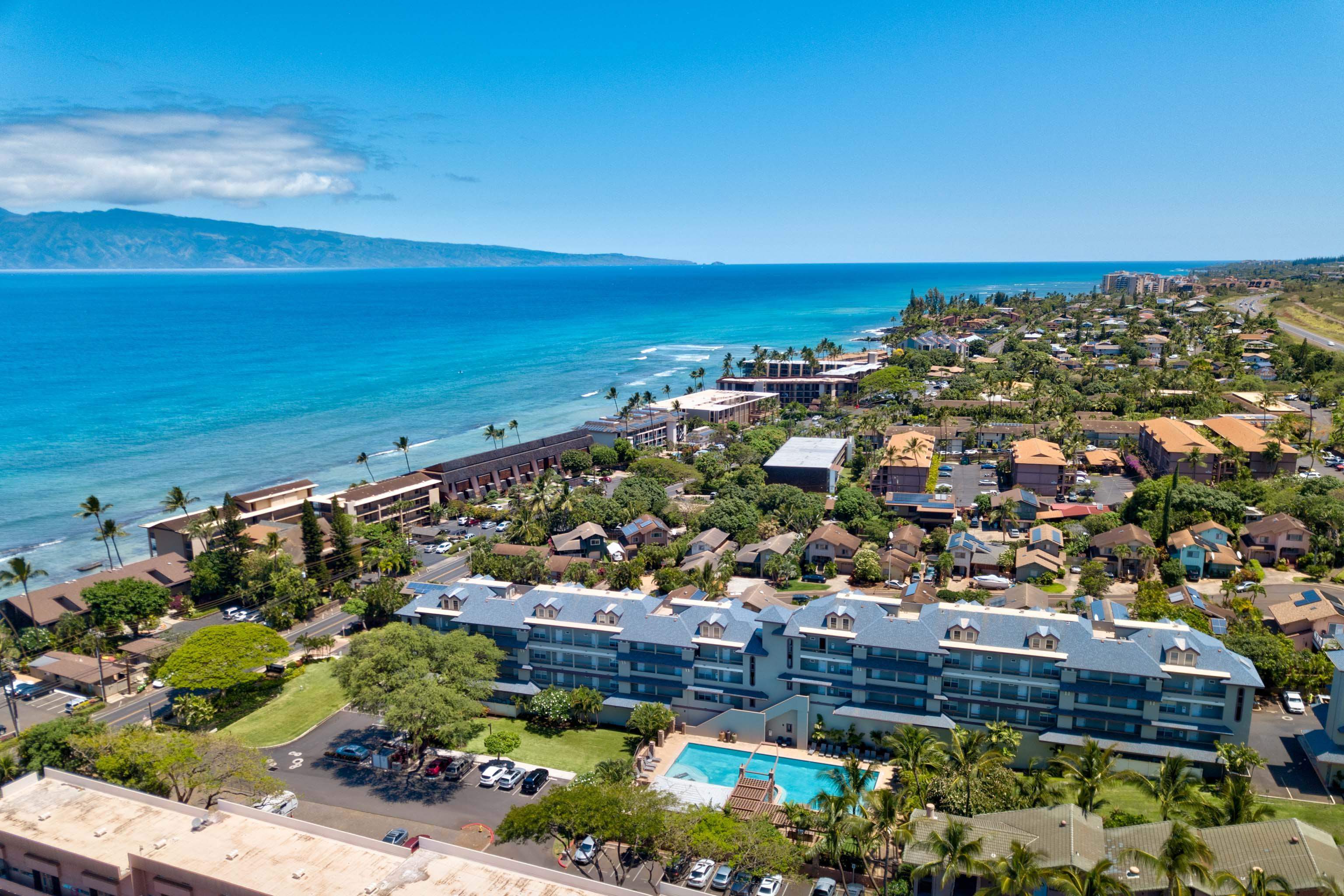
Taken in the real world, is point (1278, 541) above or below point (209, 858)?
below

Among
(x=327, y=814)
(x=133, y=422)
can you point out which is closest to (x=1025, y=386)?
(x=327, y=814)

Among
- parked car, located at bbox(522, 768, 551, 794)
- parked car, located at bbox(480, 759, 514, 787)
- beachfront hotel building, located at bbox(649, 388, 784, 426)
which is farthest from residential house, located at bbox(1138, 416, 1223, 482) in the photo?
parked car, located at bbox(480, 759, 514, 787)

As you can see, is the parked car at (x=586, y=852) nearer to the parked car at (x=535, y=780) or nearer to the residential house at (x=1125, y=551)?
the parked car at (x=535, y=780)

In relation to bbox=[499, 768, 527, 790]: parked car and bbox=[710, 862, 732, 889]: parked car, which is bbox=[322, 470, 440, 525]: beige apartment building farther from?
bbox=[710, 862, 732, 889]: parked car

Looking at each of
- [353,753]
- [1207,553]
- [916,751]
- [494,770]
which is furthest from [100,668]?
[1207,553]

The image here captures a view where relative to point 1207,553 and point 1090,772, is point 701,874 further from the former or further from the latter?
point 1207,553

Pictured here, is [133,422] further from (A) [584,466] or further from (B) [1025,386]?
(B) [1025,386]
